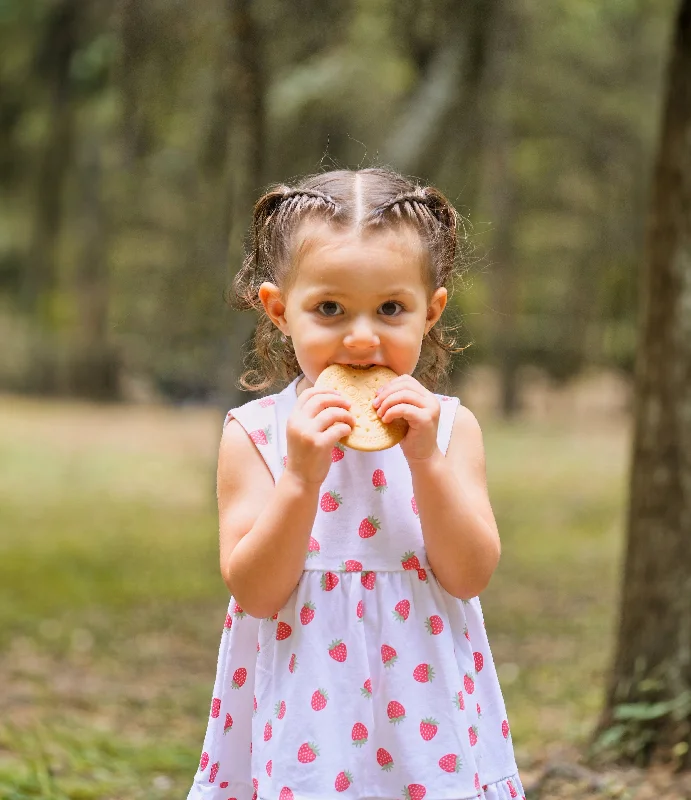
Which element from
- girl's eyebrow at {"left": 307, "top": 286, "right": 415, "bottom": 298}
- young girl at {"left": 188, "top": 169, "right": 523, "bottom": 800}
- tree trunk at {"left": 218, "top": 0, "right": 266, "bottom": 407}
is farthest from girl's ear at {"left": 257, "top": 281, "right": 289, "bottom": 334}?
tree trunk at {"left": 218, "top": 0, "right": 266, "bottom": 407}

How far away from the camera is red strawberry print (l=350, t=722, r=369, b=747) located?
198 centimetres

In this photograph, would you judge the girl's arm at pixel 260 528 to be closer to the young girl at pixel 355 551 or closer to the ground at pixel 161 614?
the young girl at pixel 355 551

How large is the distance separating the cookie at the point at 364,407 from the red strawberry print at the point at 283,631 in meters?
0.34

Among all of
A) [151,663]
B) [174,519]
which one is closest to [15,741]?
[151,663]

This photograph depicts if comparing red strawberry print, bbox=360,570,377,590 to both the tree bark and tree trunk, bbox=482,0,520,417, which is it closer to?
tree trunk, bbox=482,0,520,417

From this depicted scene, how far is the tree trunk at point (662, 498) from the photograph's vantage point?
388 cm

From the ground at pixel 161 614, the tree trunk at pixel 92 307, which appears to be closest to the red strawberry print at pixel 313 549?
the ground at pixel 161 614

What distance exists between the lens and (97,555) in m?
9.62

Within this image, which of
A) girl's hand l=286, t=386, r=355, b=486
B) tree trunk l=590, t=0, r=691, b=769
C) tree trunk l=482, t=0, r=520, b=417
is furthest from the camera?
tree trunk l=482, t=0, r=520, b=417

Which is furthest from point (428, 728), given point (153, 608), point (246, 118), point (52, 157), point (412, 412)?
point (52, 157)

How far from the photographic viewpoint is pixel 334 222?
201 cm

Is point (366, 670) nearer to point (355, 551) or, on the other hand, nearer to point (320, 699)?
point (320, 699)

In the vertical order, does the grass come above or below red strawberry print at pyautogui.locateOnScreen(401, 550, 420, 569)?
below

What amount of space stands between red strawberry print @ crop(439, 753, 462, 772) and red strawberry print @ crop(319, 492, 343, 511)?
1.51 ft
